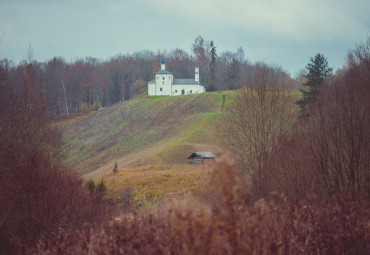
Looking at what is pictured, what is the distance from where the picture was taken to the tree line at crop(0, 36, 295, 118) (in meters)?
88.0

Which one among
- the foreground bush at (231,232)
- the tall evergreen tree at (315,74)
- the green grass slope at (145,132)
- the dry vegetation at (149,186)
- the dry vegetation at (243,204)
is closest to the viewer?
the foreground bush at (231,232)

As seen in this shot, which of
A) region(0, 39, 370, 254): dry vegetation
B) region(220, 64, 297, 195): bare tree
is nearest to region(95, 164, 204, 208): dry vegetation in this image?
region(220, 64, 297, 195): bare tree

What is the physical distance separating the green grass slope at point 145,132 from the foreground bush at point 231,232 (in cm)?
3474

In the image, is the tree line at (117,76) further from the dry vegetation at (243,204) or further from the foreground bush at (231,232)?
the foreground bush at (231,232)

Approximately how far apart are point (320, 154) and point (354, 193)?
143 cm

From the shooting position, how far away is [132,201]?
22891 mm

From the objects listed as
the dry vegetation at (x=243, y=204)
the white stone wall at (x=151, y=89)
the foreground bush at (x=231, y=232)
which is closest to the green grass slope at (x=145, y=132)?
the white stone wall at (x=151, y=89)

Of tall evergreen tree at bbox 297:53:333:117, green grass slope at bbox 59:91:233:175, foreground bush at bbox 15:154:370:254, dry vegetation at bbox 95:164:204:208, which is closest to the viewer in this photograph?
foreground bush at bbox 15:154:370:254

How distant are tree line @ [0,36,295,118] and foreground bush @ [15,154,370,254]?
3092 inches

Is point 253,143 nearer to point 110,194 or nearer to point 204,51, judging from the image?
point 110,194

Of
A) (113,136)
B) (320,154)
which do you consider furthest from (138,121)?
(320,154)

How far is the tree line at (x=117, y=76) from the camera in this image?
88000 millimetres

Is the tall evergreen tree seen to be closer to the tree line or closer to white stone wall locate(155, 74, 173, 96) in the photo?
the tree line

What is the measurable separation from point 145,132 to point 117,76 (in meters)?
47.3
